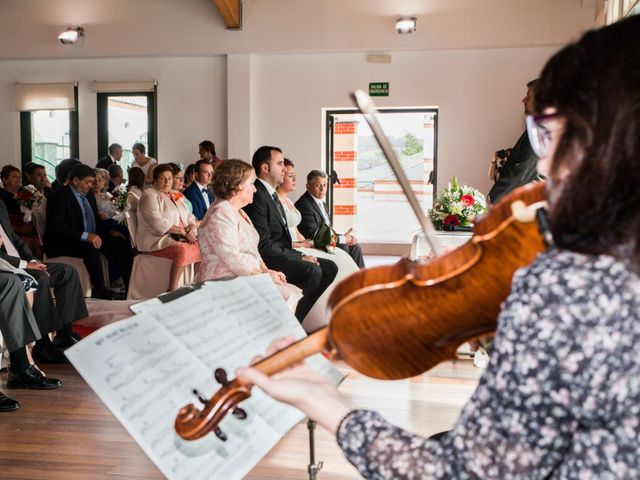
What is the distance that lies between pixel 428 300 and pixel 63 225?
573 centimetres

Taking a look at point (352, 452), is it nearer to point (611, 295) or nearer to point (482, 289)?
point (482, 289)

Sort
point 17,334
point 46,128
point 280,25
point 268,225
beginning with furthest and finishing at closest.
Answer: point 46,128 → point 280,25 → point 268,225 → point 17,334

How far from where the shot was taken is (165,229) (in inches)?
252

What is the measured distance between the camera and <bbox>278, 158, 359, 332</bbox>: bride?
18.5ft

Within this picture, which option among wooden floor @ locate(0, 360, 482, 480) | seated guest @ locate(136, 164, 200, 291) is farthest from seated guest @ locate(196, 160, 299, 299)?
seated guest @ locate(136, 164, 200, 291)

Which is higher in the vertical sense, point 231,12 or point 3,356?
point 231,12

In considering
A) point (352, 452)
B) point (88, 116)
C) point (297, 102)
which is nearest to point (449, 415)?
point (352, 452)

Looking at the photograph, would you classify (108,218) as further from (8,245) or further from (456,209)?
(456,209)

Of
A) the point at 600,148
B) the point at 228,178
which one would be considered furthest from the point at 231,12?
the point at 600,148

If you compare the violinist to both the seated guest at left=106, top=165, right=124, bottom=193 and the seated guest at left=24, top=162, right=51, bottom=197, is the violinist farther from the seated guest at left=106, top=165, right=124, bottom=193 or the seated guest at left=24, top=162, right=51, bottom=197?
the seated guest at left=106, top=165, right=124, bottom=193

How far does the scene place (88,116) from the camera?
37.3 feet

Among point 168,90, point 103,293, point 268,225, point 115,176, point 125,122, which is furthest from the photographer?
point 125,122

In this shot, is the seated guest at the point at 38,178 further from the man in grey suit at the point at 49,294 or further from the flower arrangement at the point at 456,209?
the flower arrangement at the point at 456,209

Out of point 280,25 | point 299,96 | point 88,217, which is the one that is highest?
point 280,25
